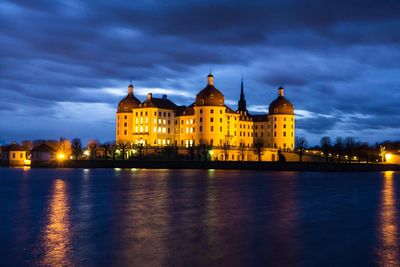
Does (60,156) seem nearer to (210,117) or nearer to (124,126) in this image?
(124,126)

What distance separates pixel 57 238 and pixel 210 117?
94.4 metres

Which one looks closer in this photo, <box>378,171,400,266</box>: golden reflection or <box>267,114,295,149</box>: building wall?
<box>378,171,400,266</box>: golden reflection

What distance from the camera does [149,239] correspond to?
19547mm

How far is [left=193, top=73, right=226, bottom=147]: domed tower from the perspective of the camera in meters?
114

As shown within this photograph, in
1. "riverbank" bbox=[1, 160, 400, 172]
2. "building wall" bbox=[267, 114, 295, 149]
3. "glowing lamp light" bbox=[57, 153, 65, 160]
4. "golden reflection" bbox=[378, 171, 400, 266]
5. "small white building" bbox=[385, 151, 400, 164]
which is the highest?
"building wall" bbox=[267, 114, 295, 149]

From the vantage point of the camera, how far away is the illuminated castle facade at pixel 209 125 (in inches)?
4478

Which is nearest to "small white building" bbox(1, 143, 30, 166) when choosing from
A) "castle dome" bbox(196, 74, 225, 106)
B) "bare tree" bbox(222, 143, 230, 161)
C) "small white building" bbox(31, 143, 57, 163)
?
"small white building" bbox(31, 143, 57, 163)

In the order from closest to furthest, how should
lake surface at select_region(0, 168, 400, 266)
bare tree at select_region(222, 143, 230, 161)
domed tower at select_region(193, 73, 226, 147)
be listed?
lake surface at select_region(0, 168, 400, 266) → bare tree at select_region(222, 143, 230, 161) → domed tower at select_region(193, 73, 226, 147)

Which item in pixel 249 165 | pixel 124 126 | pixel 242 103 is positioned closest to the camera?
pixel 249 165

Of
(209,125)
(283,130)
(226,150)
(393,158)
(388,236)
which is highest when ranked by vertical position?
(209,125)

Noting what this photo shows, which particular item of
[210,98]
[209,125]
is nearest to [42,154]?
[209,125]

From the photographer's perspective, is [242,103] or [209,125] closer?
[209,125]

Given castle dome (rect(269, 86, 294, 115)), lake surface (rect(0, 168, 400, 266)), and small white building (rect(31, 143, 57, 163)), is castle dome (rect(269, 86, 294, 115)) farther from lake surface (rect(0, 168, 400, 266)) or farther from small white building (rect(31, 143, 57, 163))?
lake surface (rect(0, 168, 400, 266))

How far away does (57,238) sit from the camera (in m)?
19.7
